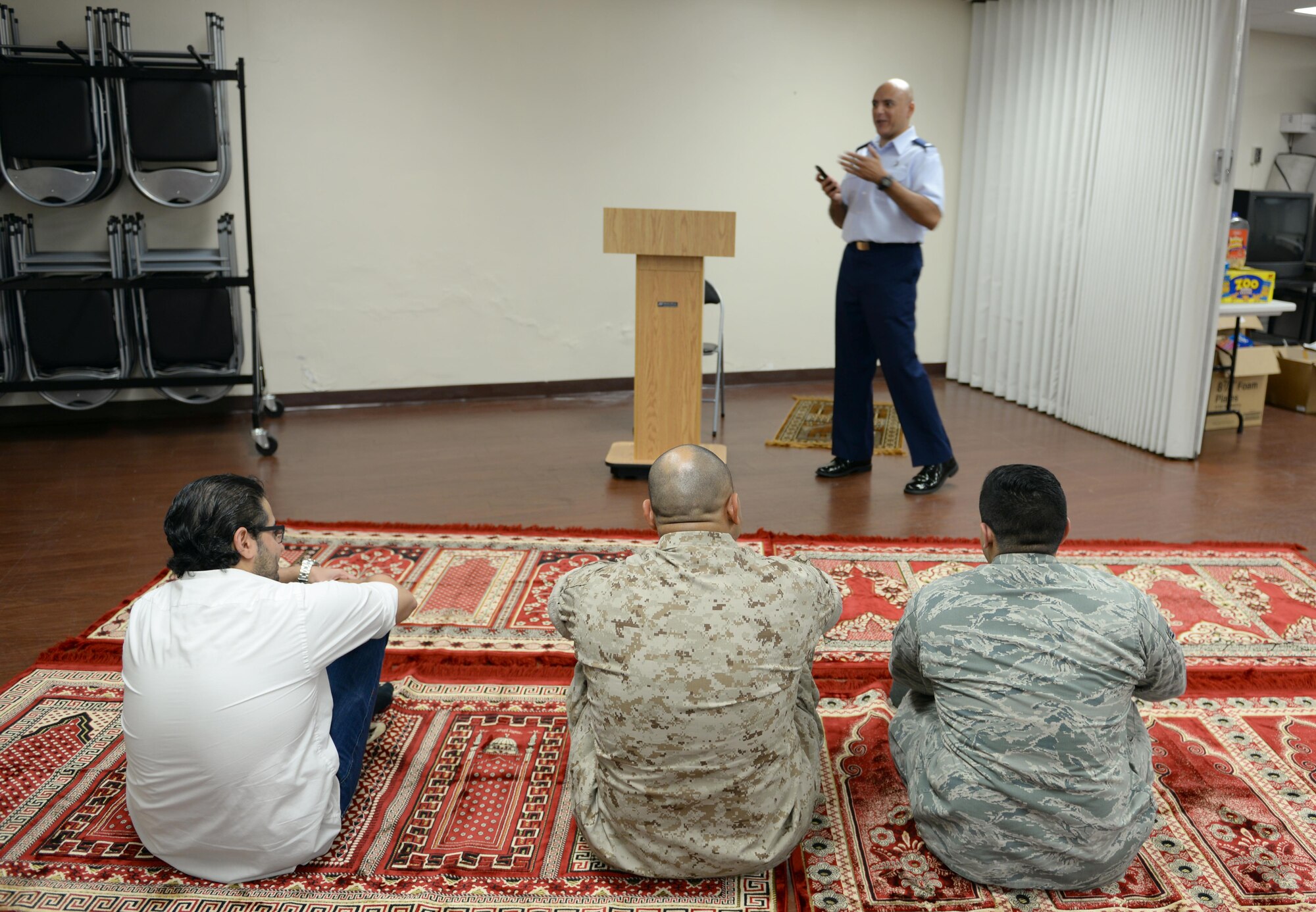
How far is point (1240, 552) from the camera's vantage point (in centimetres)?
394

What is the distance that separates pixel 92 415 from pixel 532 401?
8.46ft

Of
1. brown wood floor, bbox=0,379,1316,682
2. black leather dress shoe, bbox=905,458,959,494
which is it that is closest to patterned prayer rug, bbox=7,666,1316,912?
brown wood floor, bbox=0,379,1316,682

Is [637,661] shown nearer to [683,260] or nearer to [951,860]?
[951,860]

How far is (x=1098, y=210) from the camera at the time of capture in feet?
19.4

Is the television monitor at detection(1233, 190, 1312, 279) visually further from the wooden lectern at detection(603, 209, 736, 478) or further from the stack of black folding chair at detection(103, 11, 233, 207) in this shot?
the stack of black folding chair at detection(103, 11, 233, 207)

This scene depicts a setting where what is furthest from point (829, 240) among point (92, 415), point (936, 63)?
point (92, 415)

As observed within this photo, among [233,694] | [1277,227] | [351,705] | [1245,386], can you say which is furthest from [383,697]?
[1277,227]

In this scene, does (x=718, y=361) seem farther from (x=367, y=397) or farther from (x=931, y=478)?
(x=367, y=397)

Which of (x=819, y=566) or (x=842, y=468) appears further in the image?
(x=842, y=468)

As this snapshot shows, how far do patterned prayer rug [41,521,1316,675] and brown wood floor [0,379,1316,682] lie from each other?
0.59ft

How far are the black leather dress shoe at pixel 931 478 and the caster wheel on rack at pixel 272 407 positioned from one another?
3610 millimetres

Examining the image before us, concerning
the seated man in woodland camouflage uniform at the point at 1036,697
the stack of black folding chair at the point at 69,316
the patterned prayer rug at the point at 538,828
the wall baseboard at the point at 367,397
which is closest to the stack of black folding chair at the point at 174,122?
the stack of black folding chair at the point at 69,316

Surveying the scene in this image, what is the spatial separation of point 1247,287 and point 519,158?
14.1 ft

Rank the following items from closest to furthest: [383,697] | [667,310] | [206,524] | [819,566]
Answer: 1. [206,524]
2. [383,697]
3. [819,566]
4. [667,310]
